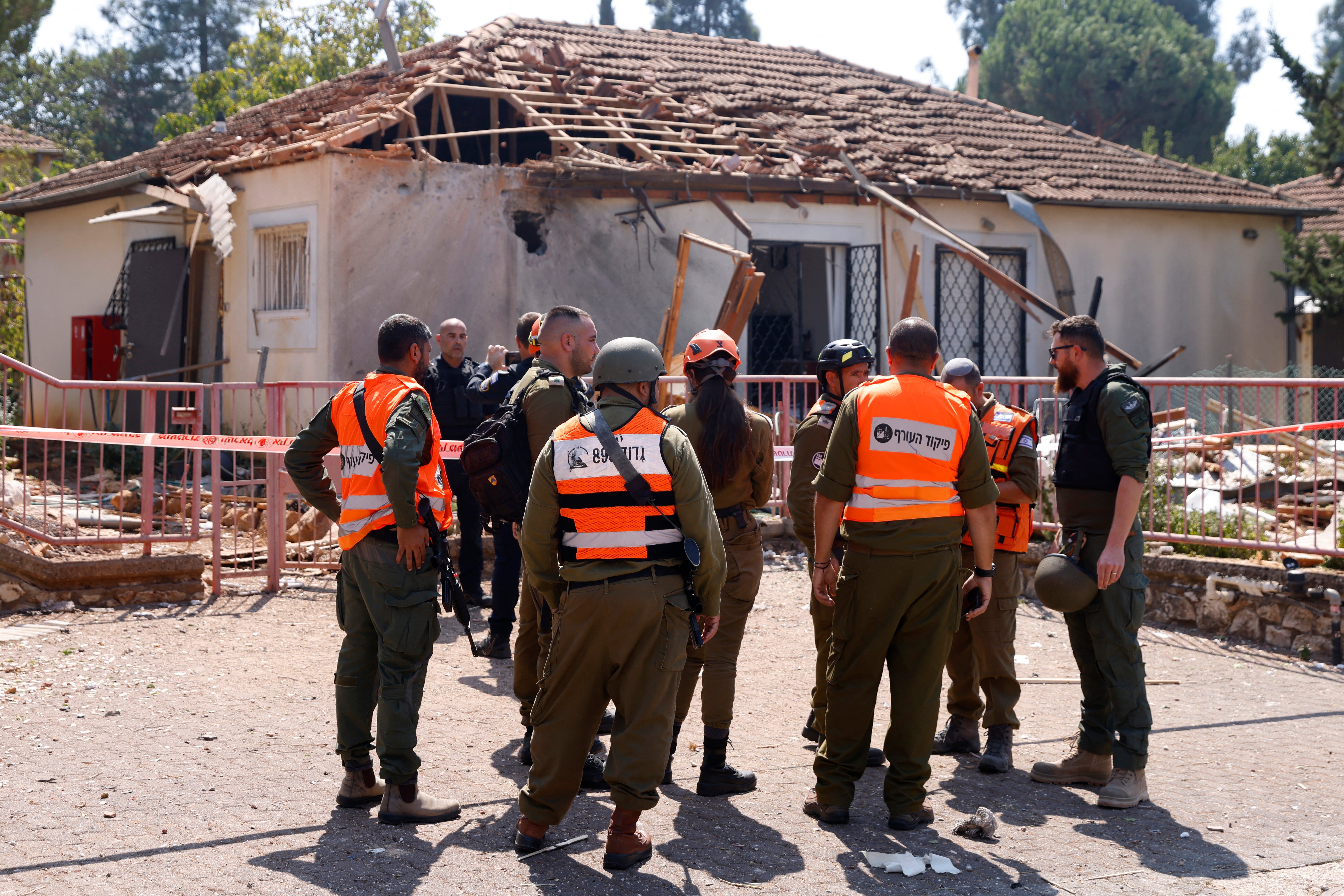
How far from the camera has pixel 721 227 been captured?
14055mm

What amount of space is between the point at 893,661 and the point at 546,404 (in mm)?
1812

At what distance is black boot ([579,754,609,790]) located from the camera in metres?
5.18

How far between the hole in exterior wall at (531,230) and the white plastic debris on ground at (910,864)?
10.3 meters

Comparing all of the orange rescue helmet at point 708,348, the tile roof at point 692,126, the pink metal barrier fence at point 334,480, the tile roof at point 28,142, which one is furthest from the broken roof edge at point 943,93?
the tile roof at point 28,142

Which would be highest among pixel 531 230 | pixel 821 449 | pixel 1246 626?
pixel 531 230

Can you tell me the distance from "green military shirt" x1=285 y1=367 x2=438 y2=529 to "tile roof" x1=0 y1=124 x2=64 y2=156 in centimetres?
2874

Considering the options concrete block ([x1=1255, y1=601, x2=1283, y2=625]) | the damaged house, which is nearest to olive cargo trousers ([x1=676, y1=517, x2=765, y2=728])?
concrete block ([x1=1255, y1=601, x2=1283, y2=625])

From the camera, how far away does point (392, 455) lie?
4.57 m

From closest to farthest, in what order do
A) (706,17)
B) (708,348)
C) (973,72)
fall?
(708,348)
(973,72)
(706,17)

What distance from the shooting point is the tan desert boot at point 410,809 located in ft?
15.4

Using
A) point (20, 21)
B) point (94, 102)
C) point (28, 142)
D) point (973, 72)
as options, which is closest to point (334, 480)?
point (20, 21)

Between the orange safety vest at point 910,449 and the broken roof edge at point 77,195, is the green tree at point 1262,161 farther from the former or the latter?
the orange safety vest at point 910,449

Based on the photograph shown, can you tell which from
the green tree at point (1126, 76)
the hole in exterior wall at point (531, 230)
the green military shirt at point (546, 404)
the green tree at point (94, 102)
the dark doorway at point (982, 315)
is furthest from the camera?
the green tree at point (94, 102)

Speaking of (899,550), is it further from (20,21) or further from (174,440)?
(20,21)
